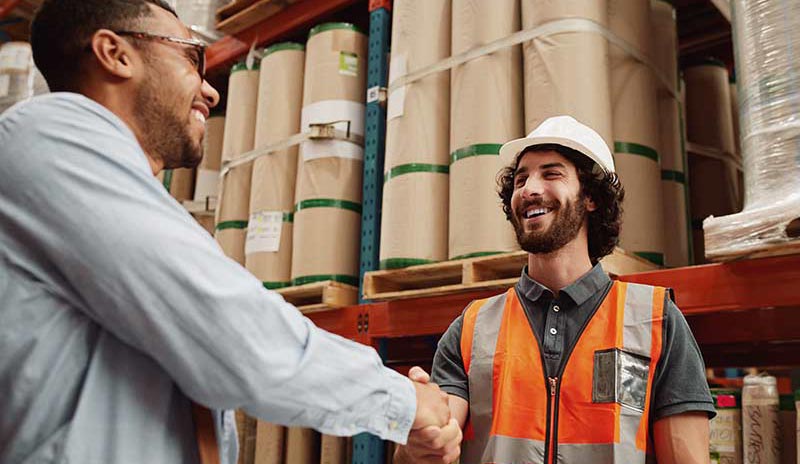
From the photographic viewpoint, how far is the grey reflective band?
2383 millimetres

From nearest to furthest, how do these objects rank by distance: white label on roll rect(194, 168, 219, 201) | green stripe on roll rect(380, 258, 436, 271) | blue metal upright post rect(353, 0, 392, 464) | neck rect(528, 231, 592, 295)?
neck rect(528, 231, 592, 295) → green stripe on roll rect(380, 258, 436, 271) → blue metal upright post rect(353, 0, 392, 464) → white label on roll rect(194, 168, 219, 201)

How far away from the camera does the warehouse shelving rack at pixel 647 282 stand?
2547 mm

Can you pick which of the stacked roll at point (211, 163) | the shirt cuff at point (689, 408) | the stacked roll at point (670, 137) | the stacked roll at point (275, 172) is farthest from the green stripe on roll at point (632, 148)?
the stacked roll at point (211, 163)

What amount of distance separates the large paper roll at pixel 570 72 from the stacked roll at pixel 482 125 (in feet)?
0.40

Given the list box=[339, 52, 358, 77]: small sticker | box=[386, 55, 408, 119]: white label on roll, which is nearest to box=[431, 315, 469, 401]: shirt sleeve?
box=[386, 55, 408, 119]: white label on roll

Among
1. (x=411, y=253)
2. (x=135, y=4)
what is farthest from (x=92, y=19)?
(x=411, y=253)

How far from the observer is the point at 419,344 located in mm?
4531

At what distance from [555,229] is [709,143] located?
2174mm

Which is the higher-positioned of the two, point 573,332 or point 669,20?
point 669,20

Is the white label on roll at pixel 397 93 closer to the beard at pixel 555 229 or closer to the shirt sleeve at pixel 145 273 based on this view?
the beard at pixel 555 229

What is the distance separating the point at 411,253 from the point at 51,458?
2.39 m

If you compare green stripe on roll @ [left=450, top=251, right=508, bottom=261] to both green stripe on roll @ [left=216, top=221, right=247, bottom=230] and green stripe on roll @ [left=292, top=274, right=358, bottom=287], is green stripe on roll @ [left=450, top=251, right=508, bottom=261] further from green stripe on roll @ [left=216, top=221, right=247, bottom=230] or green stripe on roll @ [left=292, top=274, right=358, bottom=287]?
green stripe on roll @ [left=216, top=221, right=247, bottom=230]

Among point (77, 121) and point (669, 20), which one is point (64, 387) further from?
point (669, 20)

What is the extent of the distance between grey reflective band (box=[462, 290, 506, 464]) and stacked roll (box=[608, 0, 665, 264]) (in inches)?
38.3
